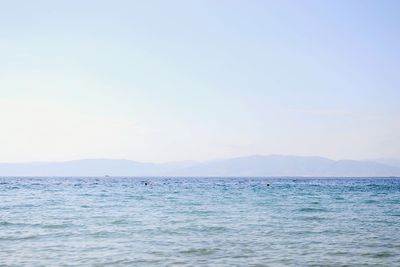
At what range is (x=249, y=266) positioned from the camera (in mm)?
13133

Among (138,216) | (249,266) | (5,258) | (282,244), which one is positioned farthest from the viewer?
(138,216)

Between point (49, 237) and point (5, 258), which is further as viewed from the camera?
point (49, 237)

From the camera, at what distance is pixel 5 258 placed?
1420cm

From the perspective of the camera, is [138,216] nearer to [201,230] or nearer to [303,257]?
[201,230]

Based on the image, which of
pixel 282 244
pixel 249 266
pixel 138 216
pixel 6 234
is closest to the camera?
pixel 249 266

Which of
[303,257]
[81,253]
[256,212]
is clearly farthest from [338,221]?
A: [81,253]

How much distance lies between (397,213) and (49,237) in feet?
70.3

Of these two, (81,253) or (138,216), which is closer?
(81,253)

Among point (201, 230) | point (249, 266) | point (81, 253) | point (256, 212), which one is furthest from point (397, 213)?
point (81, 253)

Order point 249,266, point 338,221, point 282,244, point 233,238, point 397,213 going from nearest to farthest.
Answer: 1. point 249,266
2. point 282,244
3. point 233,238
4. point 338,221
5. point 397,213

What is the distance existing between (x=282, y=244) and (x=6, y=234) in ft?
38.6

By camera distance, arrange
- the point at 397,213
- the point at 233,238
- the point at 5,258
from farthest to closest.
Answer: the point at 397,213 < the point at 233,238 < the point at 5,258

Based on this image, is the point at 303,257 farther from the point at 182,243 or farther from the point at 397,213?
the point at 397,213

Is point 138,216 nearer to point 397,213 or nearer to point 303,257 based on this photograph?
point 303,257
